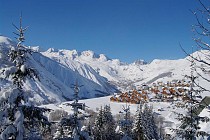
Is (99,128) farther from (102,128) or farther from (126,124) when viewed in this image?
(126,124)

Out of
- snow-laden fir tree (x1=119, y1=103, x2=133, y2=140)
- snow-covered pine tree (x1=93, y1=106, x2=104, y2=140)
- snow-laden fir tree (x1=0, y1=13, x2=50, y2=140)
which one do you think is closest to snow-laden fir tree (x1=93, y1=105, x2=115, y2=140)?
snow-covered pine tree (x1=93, y1=106, x2=104, y2=140)

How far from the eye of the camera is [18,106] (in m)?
12.5

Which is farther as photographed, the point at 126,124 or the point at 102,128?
the point at 102,128

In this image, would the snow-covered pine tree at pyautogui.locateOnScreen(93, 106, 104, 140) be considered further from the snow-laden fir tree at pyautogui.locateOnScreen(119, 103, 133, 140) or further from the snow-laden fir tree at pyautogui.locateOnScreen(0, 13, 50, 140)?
the snow-laden fir tree at pyautogui.locateOnScreen(0, 13, 50, 140)

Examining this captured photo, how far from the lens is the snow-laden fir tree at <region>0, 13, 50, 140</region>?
38.7 ft

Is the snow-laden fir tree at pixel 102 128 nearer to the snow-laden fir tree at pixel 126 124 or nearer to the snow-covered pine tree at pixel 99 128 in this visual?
the snow-covered pine tree at pixel 99 128

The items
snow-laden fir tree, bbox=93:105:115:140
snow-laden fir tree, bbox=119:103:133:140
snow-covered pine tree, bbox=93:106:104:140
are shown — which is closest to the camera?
snow-laden fir tree, bbox=119:103:133:140

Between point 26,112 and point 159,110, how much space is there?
180 meters

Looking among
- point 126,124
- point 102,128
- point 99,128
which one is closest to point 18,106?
point 126,124

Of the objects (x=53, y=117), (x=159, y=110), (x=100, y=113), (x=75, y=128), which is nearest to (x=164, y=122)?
(x=159, y=110)

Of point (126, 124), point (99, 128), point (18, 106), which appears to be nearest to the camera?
point (18, 106)

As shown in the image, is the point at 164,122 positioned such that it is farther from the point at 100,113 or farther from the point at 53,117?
the point at 100,113

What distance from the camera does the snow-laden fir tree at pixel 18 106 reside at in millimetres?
11789

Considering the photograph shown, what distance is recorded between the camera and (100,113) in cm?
6306
